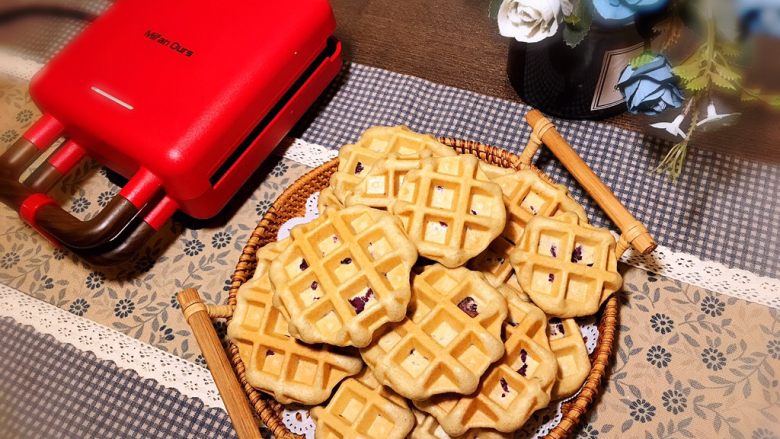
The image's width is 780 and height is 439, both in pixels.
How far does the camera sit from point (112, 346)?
1332 mm

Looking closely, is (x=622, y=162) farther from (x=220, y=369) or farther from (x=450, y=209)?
(x=220, y=369)

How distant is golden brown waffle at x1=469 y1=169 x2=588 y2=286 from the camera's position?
1.17 meters

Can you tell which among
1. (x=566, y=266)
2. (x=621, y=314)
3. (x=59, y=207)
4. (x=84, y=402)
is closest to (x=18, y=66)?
(x=59, y=207)

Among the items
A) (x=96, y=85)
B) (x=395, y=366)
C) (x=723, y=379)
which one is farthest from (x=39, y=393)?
(x=723, y=379)

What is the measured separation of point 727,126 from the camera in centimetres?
144

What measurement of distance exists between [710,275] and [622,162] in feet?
1.04

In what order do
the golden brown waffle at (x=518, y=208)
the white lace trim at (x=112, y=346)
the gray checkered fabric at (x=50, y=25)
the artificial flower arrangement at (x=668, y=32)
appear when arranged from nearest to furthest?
the artificial flower arrangement at (x=668, y=32) < the golden brown waffle at (x=518, y=208) < the white lace trim at (x=112, y=346) < the gray checkered fabric at (x=50, y=25)

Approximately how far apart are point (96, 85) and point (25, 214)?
30cm

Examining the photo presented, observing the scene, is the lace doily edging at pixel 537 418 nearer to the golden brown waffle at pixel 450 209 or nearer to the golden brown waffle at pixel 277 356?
the golden brown waffle at pixel 277 356

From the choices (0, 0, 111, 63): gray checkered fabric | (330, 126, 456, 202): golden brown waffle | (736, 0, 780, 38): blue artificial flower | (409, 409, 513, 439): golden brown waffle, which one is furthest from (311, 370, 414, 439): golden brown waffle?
(0, 0, 111, 63): gray checkered fabric

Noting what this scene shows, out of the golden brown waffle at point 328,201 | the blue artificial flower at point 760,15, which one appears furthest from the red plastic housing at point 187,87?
the blue artificial flower at point 760,15

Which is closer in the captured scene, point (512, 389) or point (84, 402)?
point (512, 389)

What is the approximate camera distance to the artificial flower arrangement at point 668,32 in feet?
2.79

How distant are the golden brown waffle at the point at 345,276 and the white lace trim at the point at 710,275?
0.59 metres
